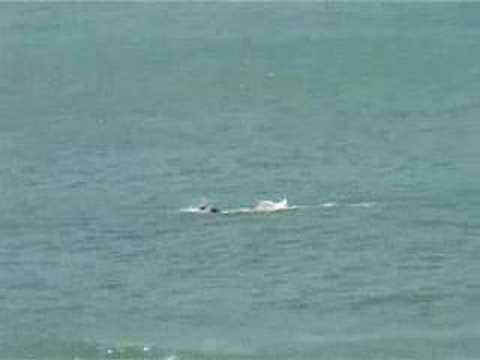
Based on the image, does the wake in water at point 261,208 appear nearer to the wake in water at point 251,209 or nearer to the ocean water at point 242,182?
the wake in water at point 251,209

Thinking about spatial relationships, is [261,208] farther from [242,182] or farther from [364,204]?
[242,182]

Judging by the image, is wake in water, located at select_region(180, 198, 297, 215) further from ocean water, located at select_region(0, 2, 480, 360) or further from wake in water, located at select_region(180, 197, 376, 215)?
ocean water, located at select_region(0, 2, 480, 360)

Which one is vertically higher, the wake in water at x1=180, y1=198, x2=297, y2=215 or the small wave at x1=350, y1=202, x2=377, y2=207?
the wake in water at x1=180, y1=198, x2=297, y2=215

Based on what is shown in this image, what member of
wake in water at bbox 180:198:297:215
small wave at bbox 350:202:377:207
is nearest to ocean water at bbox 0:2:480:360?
small wave at bbox 350:202:377:207

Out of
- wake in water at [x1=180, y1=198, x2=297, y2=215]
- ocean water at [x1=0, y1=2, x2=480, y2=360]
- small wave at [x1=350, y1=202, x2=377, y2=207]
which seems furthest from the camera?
Result: small wave at [x1=350, y1=202, x2=377, y2=207]

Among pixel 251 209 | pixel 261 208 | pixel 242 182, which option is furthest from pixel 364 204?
pixel 242 182

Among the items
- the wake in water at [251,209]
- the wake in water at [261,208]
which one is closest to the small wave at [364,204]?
the wake in water at [261,208]

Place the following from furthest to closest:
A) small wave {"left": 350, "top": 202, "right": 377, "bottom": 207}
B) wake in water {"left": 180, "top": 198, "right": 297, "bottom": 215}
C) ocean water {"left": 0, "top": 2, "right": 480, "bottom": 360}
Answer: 1. small wave {"left": 350, "top": 202, "right": 377, "bottom": 207}
2. wake in water {"left": 180, "top": 198, "right": 297, "bottom": 215}
3. ocean water {"left": 0, "top": 2, "right": 480, "bottom": 360}

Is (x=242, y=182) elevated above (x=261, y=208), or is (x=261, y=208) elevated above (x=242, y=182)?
(x=261, y=208)
